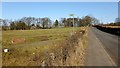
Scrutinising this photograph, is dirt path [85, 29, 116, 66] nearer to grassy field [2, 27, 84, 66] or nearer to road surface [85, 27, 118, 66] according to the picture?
road surface [85, 27, 118, 66]

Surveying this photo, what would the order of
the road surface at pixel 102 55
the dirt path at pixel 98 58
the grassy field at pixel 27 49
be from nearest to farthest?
the dirt path at pixel 98 58 < the road surface at pixel 102 55 < the grassy field at pixel 27 49

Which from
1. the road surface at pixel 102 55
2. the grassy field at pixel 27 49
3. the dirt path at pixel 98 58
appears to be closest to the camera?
the dirt path at pixel 98 58

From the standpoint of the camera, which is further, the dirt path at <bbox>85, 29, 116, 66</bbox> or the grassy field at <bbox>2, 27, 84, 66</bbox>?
the grassy field at <bbox>2, 27, 84, 66</bbox>

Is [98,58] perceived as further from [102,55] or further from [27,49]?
[27,49]

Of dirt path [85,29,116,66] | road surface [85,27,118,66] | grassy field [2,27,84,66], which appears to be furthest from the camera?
grassy field [2,27,84,66]

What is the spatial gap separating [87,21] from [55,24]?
2971 cm

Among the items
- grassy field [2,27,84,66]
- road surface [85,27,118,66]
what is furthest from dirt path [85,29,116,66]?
grassy field [2,27,84,66]

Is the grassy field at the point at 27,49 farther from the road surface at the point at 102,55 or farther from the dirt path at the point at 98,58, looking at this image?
the road surface at the point at 102,55

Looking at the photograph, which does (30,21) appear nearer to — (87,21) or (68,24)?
(68,24)

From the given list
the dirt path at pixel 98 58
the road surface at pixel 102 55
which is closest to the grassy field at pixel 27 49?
the dirt path at pixel 98 58

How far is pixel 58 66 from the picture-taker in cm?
859

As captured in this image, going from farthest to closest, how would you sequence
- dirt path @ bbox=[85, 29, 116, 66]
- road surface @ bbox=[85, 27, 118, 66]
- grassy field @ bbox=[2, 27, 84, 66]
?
grassy field @ bbox=[2, 27, 84, 66], road surface @ bbox=[85, 27, 118, 66], dirt path @ bbox=[85, 29, 116, 66]

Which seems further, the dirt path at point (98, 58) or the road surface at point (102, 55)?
the road surface at point (102, 55)

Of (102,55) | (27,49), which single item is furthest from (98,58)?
(27,49)
